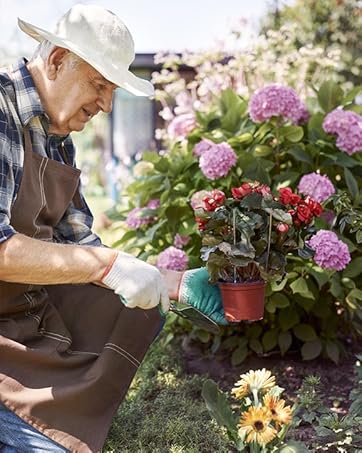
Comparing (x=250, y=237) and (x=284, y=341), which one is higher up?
(x=250, y=237)

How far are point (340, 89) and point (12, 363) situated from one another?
1.91m

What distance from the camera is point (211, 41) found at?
5418 millimetres

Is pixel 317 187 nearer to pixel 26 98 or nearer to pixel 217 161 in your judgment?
pixel 217 161

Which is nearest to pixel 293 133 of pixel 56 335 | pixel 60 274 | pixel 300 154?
pixel 300 154

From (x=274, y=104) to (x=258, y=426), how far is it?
1.54m

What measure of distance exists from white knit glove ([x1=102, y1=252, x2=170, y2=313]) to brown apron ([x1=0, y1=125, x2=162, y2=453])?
382mm

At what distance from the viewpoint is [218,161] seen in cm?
306

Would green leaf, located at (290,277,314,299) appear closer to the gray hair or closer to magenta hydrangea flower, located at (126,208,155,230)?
magenta hydrangea flower, located at (126,208,155,230)

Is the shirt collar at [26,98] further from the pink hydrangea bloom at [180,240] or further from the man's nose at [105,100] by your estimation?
the pink hydrangea bloom at [180,240]

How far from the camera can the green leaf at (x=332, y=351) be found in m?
3.23

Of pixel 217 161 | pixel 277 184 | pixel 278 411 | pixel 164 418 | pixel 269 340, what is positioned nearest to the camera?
pixel 278 411

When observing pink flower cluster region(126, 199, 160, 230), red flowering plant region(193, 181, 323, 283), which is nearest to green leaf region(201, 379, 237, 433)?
red flowering plant region(193, 181, 323, 283)

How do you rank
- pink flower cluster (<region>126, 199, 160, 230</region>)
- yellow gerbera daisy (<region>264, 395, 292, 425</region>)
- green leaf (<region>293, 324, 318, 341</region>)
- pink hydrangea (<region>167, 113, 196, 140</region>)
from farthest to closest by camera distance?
pink hydrangea (<region>167, 113, 196, 140</region>) < pink flower cluster (<region>126, 199, 160, 230</region>) < green leaf (<region>293, 324, 318, 341</region>) < yellow gerbera daisy (<region>264, 395, 292, 425</region>)

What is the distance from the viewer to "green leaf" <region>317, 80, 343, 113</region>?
3.31 metres
